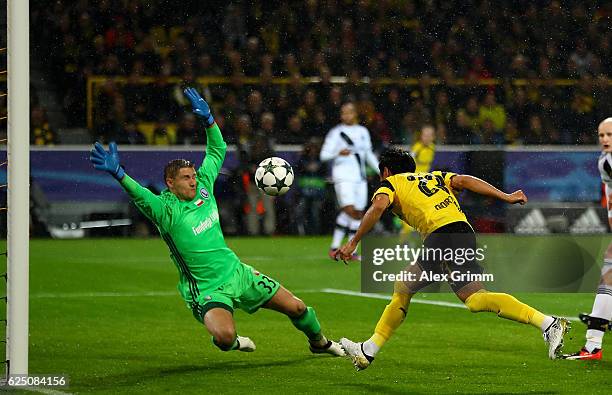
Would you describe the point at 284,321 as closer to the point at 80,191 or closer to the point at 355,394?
the point at 355,394

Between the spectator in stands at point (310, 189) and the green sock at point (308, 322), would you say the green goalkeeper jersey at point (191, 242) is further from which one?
the spectator in stands at point (310, 189)

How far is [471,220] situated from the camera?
20.6m

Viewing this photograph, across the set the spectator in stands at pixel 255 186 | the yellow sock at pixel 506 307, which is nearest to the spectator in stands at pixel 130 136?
the spectator in stands at pixel 255 186

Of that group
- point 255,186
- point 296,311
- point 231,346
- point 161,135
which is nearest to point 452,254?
point 296,311

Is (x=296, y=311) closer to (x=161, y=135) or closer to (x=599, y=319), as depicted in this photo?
(x=599, y=319)

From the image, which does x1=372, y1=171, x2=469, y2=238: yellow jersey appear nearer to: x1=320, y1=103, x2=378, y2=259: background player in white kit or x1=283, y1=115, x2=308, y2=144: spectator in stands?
x1=320, y1=103, x2=378, y2=259: background player in white kit

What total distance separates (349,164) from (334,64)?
6.75 metres

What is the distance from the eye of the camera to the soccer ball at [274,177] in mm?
9969

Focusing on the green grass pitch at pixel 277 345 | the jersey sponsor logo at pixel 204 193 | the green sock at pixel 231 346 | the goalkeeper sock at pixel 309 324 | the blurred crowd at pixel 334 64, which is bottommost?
the green grass pitch at pixel 277 345

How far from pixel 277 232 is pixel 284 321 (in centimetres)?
1004

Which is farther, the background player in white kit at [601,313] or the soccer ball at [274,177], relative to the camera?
the soccer ball at [274,177]

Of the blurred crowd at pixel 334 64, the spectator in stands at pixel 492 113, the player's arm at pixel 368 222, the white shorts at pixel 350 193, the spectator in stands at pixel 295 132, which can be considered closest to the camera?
the player's arm at pixel 368 222

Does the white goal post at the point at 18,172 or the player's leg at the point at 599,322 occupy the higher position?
the white goal post at the point at 18,172

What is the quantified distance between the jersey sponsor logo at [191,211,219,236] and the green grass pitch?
3.28 ft
